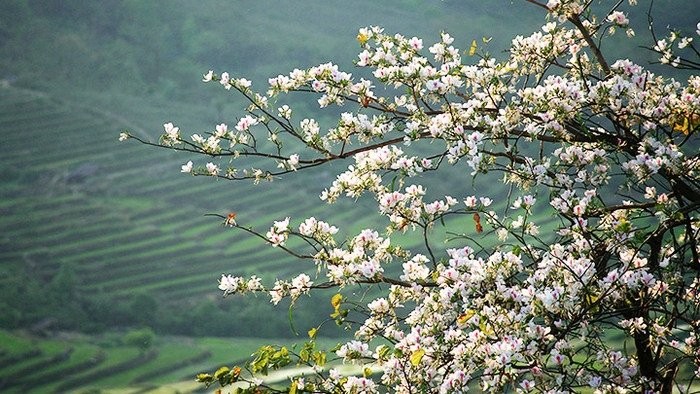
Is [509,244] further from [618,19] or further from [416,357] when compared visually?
[618,19]

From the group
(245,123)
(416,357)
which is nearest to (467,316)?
(416,357)

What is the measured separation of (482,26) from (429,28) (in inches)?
125

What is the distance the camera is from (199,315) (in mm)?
30344

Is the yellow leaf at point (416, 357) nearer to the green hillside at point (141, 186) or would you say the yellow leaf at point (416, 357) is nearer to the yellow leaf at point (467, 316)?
the yellow leaf at point (467, 316)

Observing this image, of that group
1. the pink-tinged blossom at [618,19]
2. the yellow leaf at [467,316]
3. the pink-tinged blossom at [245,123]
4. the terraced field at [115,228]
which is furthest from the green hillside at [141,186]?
the yellow leaf at [467,316]

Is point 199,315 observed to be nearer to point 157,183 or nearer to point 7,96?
point 157,183

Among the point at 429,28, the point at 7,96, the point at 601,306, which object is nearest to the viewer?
the point at 601,306

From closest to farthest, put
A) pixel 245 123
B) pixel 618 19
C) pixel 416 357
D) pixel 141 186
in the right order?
pixel 416 357, pixel 245 123, pixel 618 19, pixel 141 186

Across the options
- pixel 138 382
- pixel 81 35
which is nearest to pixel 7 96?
pixel 81 35

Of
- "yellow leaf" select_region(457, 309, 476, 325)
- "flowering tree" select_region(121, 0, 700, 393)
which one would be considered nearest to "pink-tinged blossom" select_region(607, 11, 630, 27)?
"flowering tree" select_region(121, 0, 700, 393)

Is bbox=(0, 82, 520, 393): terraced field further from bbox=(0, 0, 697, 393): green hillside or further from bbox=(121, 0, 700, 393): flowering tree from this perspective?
bbox=(121, 0, 700, 393): flowering tree

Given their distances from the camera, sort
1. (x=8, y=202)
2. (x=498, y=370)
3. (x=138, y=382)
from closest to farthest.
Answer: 1. (x=498, y=370)
2. (x=138, y=382)
3. (x=8, y=202)

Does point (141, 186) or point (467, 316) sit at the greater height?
point (141, 186)

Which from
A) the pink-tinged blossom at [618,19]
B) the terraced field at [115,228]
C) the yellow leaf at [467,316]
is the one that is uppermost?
the terraced field at [115,228]
